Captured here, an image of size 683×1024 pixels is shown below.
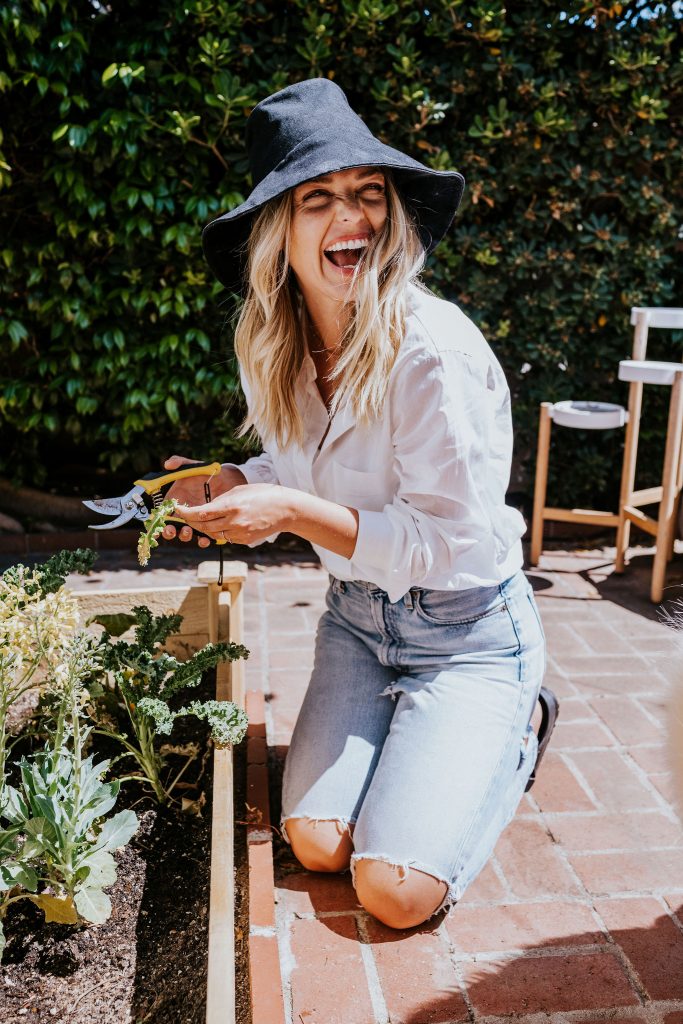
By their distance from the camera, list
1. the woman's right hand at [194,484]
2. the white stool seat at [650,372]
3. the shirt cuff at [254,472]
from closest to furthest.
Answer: the woman's right hand at [194,484], the shirt cuff at [254,472], the white stool seat at [650,372]

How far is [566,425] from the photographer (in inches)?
174

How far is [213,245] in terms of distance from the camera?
7.82 feet

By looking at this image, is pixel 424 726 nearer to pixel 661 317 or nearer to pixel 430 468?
pixel 430 468

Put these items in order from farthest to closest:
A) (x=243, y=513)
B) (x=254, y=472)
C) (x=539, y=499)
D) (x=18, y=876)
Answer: (x=539, y=499), (x=254, y=472), (x=243, y=513), (x=18, y=876)

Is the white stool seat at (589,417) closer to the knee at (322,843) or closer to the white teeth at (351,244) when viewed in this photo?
the white teeth at (351,244)

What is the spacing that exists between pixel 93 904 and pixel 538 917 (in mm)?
1003

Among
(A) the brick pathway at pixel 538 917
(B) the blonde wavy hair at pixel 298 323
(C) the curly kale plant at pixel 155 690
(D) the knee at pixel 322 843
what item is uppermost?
(B) the blonde wavy hair at pixel 298 323

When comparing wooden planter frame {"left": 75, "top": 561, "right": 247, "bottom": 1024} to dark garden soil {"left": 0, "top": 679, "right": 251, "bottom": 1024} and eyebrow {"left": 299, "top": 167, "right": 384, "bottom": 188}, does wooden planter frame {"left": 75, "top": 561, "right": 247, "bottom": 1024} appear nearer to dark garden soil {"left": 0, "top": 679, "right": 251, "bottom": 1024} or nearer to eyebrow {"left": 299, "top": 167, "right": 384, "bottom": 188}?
dark garden soil {"left": 0, "top": 679, "right": 251, "bottom": 1024}

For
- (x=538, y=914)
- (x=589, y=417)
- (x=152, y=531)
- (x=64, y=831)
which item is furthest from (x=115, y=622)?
(x=589, y=417)

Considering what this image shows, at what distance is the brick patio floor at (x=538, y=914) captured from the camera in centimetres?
175

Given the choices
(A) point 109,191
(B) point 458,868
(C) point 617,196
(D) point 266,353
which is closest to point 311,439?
(D) point 266,353

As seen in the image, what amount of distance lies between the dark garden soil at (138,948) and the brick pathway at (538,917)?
129 millimetres

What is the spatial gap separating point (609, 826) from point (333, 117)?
1.93 metres

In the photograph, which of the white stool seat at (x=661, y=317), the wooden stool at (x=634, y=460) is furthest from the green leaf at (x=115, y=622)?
the white stool seat at (x=661, y=317)
